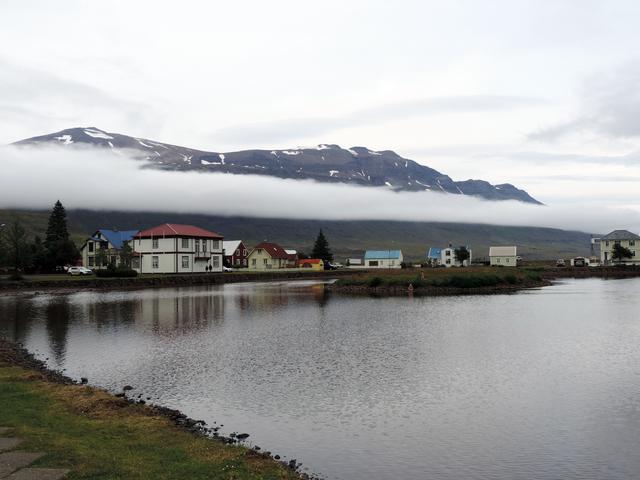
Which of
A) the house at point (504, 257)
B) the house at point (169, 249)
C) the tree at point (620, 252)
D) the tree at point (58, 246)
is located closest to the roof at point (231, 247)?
the house at point (169, 249)

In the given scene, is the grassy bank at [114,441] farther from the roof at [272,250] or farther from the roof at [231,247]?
the roof at [231,247]

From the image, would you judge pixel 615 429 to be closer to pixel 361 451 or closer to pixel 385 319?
pixel 361 451

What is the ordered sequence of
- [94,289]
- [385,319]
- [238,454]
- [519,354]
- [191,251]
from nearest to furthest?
[238,454] < [519,354] < [385,319] < [94,289] < [191,251]

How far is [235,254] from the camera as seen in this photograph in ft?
529

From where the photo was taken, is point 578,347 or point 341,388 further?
point 578,347

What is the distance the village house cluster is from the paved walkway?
94081 millimetres

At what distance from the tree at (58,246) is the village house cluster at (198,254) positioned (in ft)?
16.1

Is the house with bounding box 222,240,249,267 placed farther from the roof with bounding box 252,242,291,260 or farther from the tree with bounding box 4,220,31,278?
the tree with bounding box 4,220,31,278

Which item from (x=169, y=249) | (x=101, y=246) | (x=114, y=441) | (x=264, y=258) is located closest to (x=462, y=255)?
(x=264, y=258)

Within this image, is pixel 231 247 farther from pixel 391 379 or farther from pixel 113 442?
pixel 113 442

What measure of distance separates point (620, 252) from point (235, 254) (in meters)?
106

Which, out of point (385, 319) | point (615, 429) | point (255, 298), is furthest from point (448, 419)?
point (255, 298)

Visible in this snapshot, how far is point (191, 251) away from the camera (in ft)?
374

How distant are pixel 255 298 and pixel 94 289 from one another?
2775 cm
